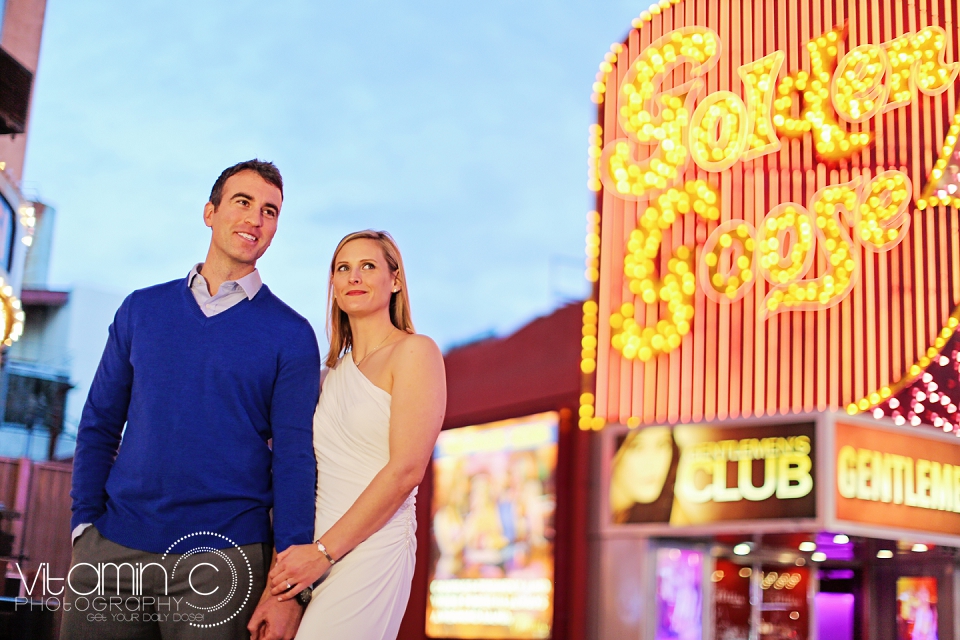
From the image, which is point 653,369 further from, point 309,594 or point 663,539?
point 309,594

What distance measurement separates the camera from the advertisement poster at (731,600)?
32.9 feet

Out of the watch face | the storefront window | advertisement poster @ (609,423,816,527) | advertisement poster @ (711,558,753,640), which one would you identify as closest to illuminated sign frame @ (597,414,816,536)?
advertisement poster @ (609,423,816,527)

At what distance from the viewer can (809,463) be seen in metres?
8.30

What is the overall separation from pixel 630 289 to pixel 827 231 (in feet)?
6.15

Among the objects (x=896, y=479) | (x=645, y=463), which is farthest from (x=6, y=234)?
(x=896, y=479)

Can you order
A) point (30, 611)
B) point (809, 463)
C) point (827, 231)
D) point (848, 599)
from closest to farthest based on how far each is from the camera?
point (30, 611) < point (809, 463) < point (827, 231) < point (848, 599)

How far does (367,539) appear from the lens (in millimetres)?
2834

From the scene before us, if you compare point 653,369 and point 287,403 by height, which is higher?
point 653,369

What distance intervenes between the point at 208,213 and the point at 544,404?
8.37 metres

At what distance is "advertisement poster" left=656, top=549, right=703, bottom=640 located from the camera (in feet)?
31.7

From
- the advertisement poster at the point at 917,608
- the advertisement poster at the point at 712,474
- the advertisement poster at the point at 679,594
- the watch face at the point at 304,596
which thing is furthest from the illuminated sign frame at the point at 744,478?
the watch face at the point at 304,596

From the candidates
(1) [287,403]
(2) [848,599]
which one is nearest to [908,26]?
(2) [848,599]

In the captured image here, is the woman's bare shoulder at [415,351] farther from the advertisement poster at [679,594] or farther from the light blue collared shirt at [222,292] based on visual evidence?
the advertisement poster at [679,594]

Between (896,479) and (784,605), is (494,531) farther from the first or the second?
(896,479)
